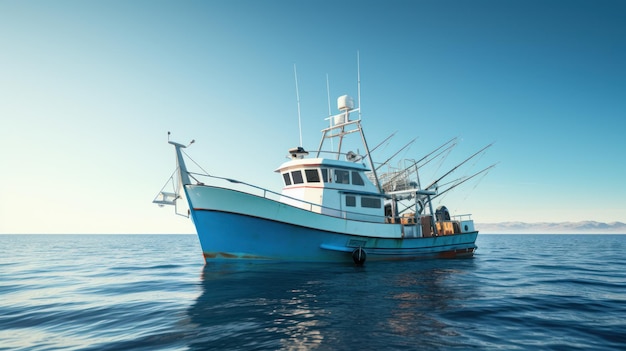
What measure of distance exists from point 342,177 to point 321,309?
10143mm

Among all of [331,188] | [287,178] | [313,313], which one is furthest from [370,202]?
[313,313]

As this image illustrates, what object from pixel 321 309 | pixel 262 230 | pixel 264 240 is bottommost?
pixel 321 309

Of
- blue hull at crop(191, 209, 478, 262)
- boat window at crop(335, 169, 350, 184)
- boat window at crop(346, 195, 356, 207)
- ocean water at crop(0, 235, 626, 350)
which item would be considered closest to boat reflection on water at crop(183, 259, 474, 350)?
ocean water at crop(0, 235, 626, 350)

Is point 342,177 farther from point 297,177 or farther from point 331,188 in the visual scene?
point 297,177

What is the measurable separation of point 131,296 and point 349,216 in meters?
10.5

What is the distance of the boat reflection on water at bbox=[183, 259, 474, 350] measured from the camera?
17.3 ft

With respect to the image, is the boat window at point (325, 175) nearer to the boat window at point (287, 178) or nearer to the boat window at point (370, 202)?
the boat window at point (287, 178)

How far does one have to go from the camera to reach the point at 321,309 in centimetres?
727

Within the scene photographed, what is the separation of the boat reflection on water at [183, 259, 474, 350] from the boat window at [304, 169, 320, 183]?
518cm

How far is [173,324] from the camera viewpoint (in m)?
6.27

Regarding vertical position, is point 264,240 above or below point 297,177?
below

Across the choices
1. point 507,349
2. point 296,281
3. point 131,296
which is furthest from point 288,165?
point 507,349

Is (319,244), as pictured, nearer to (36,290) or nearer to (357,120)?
(357,120)

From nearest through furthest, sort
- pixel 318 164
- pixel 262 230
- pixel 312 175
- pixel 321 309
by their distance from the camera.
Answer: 1. pixel 321 309
2. pixel 262 230
3. pixel 318 164
4. pixel 312 175
